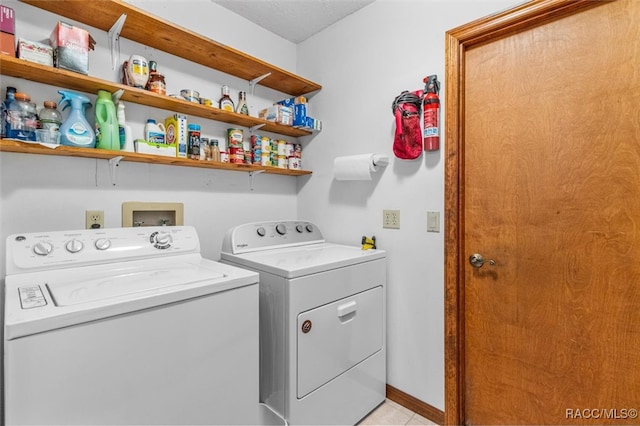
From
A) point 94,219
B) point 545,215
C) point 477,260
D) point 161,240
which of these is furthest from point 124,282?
point 545,215

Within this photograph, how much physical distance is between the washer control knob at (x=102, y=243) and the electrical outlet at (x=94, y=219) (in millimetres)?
234

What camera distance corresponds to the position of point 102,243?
1.31 metres

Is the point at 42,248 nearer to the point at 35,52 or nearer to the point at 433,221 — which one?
the point at 35,52

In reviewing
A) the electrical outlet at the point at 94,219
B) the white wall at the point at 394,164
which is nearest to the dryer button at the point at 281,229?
the white wall at the point at 394,164

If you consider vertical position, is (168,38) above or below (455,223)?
above

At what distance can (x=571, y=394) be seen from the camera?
134 centimetres

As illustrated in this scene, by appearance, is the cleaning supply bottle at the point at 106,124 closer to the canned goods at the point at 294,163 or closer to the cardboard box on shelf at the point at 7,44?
the cardboard box on shelf at the point at 7,44

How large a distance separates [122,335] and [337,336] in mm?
934

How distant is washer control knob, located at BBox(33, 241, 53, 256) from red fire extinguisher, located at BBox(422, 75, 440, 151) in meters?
1.74

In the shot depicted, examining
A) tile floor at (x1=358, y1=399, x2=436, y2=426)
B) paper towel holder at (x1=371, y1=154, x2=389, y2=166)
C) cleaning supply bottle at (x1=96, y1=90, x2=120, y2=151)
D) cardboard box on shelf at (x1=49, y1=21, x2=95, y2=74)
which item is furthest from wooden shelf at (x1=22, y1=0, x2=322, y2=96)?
tile floor at (x1=358, y1=399, x2=436, y2=426)

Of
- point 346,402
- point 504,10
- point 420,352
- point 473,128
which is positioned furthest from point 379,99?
point 346,402

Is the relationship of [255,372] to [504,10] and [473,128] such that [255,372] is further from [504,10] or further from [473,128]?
[504,10]

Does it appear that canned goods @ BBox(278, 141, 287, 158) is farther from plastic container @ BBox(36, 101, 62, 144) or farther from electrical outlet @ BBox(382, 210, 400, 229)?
plastic container @ BBox(36, 101, 62, 144)

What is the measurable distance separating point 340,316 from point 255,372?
0.49 metres
